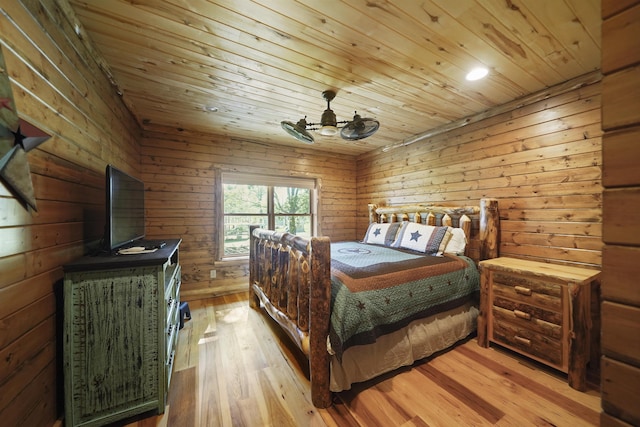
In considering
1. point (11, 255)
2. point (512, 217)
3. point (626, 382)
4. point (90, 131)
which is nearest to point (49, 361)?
point (11, 255)

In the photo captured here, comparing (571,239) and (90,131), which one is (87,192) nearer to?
(90,131)

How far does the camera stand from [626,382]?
20.2 inches

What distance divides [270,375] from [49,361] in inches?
48.3

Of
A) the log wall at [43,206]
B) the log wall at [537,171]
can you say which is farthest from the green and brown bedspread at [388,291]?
the log wall at [43,206]

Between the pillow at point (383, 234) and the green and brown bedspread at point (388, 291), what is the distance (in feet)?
2.44

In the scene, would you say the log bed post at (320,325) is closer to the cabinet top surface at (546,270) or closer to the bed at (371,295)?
the bed at (371,295)

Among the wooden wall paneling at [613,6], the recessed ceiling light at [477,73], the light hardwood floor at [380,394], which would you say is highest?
the recessed ceiling light at [477,73]

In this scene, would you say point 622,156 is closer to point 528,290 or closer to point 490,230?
point 528,290

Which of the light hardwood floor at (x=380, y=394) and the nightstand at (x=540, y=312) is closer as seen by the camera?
the light hardwood floor at (x=380, y=394)

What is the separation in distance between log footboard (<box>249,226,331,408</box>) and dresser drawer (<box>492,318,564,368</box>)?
1569 millimetres

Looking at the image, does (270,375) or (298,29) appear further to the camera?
(270,375)

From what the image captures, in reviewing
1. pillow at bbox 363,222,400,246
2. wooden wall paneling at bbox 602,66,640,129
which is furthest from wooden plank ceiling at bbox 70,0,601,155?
pillow at bbox 363,222,400,246

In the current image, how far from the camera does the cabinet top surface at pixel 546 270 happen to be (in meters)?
1.64

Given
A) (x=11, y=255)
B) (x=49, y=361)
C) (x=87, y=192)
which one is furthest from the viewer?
(x=87, y=192)
